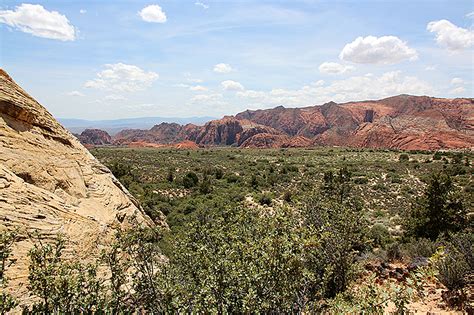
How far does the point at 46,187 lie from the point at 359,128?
404ft

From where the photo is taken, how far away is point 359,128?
388ft

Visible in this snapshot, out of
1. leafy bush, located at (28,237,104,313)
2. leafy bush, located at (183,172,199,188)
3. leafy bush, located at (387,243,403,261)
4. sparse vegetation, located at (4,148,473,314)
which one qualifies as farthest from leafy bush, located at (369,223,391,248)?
leafy bush, located at (183,172,199,188)

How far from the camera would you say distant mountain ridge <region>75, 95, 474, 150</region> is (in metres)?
90.9

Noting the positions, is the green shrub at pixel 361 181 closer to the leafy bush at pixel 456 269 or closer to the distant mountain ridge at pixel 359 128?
the leafy bush at pixel 456 269

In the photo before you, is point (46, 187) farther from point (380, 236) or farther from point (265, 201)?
point (265, 201)

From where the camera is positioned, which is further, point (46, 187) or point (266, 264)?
point (46, 187)

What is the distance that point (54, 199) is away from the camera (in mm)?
8445

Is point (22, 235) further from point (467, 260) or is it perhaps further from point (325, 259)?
point (467, 260)

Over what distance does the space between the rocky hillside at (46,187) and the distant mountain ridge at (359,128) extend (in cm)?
8881

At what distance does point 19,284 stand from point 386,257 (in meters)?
12.5

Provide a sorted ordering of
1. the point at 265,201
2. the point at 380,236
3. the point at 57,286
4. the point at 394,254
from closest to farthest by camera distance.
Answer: the point at 57,286
the point at 394,254
the point at 380,236
the point at 265,201

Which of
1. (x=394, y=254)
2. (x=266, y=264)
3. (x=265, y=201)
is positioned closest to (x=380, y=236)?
(x=394, y=254)

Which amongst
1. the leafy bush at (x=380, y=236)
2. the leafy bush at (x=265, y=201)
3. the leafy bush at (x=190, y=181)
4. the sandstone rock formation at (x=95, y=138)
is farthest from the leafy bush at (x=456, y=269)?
the sandstone rock formation at (x=95, y=138)

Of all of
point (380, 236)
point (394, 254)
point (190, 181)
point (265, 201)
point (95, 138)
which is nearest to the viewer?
point (394, 254)
